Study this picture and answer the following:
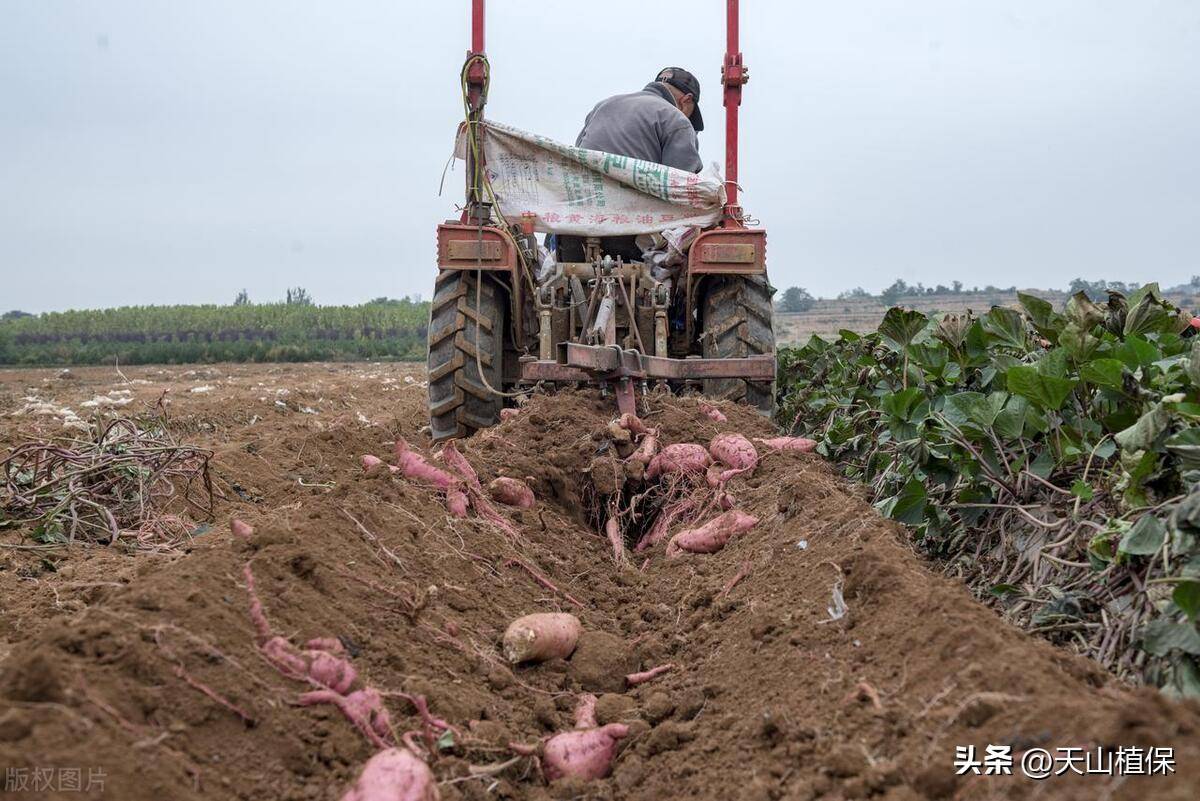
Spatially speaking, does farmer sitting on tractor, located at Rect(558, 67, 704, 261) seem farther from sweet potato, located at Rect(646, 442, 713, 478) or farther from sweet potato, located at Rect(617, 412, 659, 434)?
sweet potato, located at Rect(646, 442, 713, 478)

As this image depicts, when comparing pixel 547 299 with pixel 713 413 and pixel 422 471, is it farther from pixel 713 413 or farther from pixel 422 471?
pixel 422 471

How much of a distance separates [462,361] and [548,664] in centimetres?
313

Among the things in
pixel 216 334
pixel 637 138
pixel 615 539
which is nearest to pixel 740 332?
pixel 637 138

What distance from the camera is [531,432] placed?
4.41 m

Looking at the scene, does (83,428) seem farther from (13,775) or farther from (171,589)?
(13,775)

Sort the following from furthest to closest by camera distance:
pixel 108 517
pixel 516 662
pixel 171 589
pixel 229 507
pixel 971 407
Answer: pixel 229 507
pixel 108 517
pixel 971 407
pixel 516 662
pixel 171 589

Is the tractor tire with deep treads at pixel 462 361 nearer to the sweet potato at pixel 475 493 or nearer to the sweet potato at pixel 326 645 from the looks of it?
the sweet potato at pixel 475 493

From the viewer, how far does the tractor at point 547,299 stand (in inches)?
218

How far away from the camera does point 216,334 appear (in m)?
25.2

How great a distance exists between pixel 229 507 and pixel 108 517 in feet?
2.52

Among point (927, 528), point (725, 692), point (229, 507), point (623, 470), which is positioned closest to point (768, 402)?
point (623, 470)

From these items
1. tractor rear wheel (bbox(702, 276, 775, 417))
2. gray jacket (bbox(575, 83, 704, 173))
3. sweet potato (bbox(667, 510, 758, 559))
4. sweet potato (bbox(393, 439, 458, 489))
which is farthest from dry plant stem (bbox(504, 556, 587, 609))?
gray jacket (bbox(575, 83, 704, 173))

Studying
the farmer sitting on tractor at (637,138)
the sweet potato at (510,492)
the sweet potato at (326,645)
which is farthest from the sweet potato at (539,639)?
the farmer sitting on tractor at (637,138)

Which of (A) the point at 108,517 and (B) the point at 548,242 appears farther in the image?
(B) the point at 548,242
